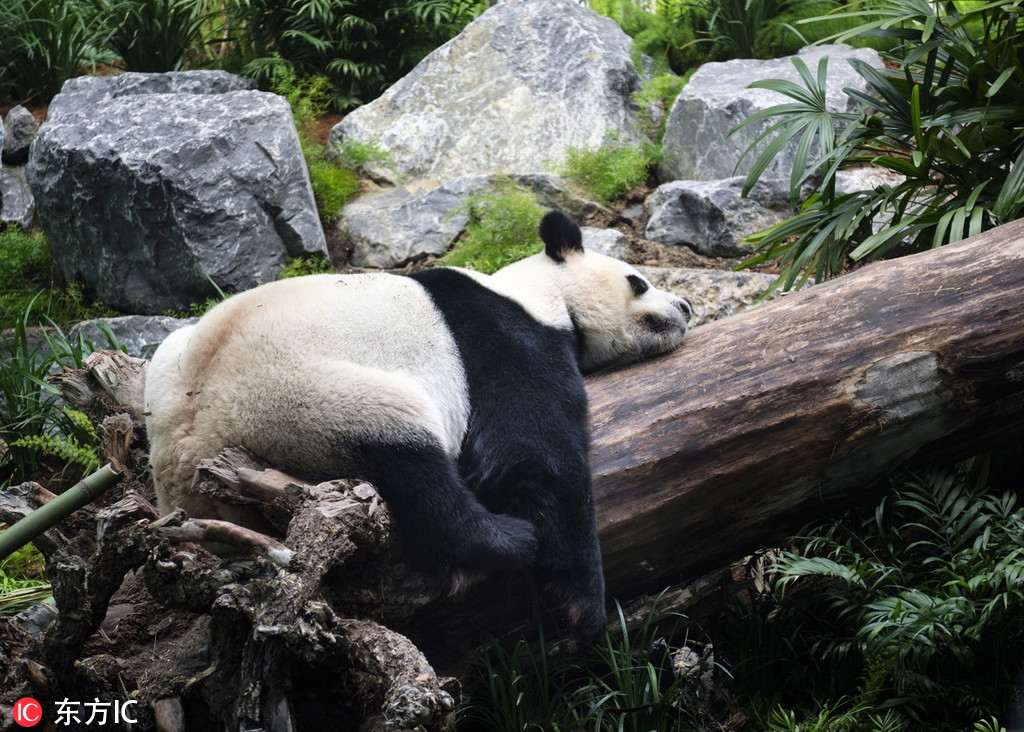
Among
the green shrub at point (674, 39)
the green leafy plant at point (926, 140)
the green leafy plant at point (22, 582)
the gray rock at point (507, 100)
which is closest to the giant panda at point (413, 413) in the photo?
the green leafy plant at point (22, 582)

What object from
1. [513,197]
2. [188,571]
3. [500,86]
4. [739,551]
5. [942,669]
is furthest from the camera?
[500,86]

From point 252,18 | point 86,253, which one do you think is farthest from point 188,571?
point 252,18

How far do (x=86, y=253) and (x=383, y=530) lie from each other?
5.40m

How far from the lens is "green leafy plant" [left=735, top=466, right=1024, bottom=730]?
10.4 feet

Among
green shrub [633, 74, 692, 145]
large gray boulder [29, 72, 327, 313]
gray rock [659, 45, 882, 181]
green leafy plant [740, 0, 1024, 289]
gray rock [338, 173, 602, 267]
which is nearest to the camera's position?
green leafy plant [740, 0, 1024, 289]

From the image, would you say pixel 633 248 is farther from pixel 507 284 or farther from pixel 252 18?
pixel 252 18

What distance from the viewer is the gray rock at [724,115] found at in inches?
302

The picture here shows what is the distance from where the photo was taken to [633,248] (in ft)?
23.6

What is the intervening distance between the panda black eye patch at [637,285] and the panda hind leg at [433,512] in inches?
57.8

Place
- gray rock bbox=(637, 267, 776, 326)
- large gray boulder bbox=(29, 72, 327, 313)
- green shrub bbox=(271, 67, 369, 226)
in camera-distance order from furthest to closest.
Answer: green shrub bbox=(271, 67, 369, 226)
large gray boulder bbox=(29, 72, 327, 313)
gray rock bbox=(637, 267, 776, 326)

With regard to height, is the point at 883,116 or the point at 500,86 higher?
the point at 500,86

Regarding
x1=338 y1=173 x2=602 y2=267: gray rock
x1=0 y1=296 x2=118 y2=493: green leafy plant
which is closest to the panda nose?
x1=0 y1=296 x2=118 y2=493: green leafy plant

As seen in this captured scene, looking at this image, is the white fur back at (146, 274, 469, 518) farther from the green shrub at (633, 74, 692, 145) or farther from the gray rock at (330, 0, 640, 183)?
the green shrub at (633, 74, 692, 145)

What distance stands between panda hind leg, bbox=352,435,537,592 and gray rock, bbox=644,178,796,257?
15.8ft
